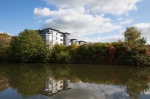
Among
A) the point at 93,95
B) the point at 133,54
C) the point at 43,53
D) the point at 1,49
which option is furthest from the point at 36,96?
the point at 1,49

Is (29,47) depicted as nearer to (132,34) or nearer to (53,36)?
(53,36)

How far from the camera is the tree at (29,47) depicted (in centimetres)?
4138

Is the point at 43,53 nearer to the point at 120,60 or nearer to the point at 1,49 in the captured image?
the point at 1,49

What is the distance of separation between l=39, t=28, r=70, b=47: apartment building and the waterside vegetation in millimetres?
11534

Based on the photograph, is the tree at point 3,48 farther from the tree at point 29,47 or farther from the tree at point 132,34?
the tree at point 132,34

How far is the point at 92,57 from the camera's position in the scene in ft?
123

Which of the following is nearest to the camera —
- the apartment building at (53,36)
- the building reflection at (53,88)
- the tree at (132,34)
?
the building reflection at (53,88)

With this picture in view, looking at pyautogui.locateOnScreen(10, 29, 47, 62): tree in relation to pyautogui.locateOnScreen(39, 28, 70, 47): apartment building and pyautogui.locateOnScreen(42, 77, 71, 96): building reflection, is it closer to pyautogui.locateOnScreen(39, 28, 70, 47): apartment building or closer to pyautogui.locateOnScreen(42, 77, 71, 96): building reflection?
pyautogui.locateOnScreen(39, 28, 70, 47): apartment building

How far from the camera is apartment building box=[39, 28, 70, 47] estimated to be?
187 ft

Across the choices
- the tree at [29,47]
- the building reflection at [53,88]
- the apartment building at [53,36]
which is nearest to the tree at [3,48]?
the tree at [29,47]

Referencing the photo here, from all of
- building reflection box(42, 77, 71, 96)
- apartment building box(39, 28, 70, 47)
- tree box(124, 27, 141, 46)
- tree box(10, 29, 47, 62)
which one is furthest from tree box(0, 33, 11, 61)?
building reflection box(42, 77, 71, 96)

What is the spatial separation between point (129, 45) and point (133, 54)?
2112 mm

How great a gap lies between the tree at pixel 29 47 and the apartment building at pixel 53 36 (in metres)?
11.2

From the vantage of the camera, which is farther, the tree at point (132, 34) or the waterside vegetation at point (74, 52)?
the tree at point (132, 34)
